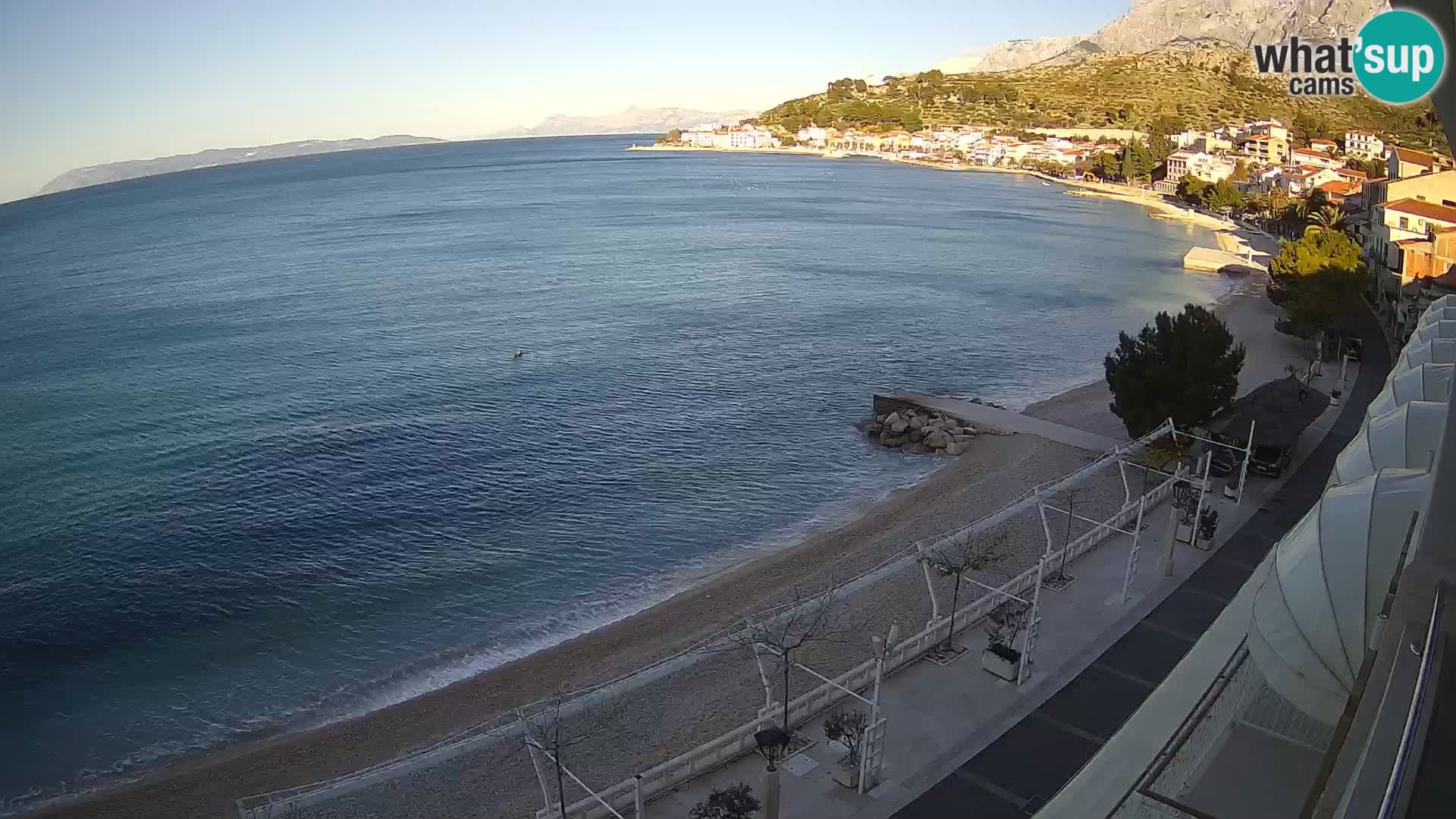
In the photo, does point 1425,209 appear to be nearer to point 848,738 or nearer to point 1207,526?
point 1207,526

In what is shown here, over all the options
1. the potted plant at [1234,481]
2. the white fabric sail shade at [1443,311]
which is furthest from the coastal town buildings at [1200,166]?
the potted plant at [1234,481]

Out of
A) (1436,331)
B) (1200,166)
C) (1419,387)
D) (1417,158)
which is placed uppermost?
(1417,158)

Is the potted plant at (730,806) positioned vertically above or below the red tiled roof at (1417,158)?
below

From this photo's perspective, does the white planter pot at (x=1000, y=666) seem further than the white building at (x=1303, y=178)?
No

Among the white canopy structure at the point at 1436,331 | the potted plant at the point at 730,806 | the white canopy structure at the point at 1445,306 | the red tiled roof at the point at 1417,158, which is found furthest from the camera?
the red tiled roof at the point at 1417,158

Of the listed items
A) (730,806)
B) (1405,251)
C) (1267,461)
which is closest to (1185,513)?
(1267,461)

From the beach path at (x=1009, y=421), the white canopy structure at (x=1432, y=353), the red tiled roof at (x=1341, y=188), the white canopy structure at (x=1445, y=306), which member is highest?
the white canopy structure at (x=1432, y=353)

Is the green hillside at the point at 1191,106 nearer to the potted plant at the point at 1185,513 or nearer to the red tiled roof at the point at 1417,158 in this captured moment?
the red tiled roof at the point at 1417,158

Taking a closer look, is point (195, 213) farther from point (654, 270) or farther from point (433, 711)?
point (433, 711)
